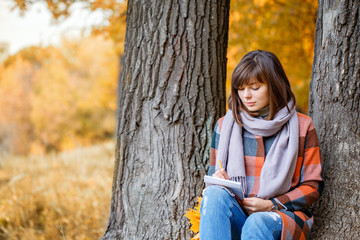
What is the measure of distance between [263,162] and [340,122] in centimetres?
58

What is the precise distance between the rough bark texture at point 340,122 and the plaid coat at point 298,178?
0.20 metres

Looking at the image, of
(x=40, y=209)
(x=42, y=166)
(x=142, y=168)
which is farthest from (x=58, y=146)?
(x=142, y=168)

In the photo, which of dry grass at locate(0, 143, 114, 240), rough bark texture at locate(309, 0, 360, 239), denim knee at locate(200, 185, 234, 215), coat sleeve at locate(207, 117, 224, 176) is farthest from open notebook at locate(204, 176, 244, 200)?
dry grass at locate(0, 143, 114, 240)

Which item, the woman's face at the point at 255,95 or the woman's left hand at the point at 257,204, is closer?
the woman's left hand at the point at 257,204

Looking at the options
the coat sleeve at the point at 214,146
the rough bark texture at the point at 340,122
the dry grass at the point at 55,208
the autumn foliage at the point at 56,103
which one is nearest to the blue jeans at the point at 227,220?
the coat sleeve at the point at 214,146

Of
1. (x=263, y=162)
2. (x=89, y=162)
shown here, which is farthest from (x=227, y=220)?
(x=89, y=162)

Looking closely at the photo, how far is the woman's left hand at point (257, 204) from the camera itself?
2004 millimetres

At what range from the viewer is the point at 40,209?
13.3 feet

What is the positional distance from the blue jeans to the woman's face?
0.56 m

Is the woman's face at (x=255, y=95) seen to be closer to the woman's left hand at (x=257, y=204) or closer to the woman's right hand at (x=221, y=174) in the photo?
the woman's right hand at (x=221, y=174)

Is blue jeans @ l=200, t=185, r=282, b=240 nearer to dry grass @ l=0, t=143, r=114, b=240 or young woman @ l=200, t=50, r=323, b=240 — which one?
young woman @ l=200, t=50, r=323, b=240

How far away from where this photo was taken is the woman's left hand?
6.57 ft

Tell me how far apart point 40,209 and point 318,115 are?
10.8ft

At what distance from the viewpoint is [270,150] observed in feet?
6.94
